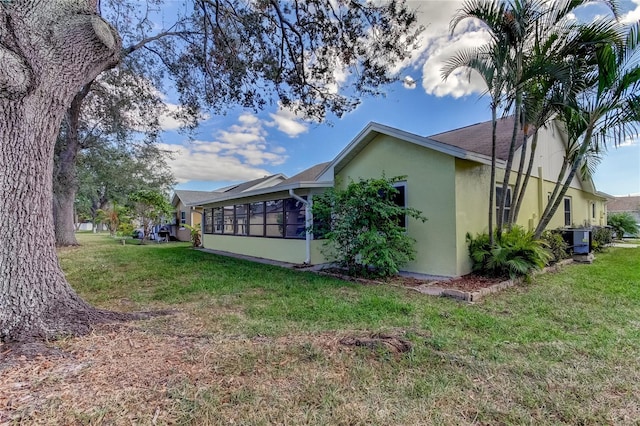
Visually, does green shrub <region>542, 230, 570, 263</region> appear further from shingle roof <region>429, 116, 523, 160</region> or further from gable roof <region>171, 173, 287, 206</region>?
gable roof <region>171, 173, 287, 206</region>

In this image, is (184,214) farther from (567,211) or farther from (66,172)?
(567,211)

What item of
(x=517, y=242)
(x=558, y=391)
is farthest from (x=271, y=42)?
(x=558, y=391)

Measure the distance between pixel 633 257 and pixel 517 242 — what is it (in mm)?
6898

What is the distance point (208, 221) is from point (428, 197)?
501 inches

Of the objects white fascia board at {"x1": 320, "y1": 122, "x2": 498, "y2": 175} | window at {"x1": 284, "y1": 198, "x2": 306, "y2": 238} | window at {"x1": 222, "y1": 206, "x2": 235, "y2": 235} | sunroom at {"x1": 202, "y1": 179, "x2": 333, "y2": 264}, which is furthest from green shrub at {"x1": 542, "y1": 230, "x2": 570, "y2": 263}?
window at {"x1": 222, "y1": 206, "x2": 235, "y2": 235}

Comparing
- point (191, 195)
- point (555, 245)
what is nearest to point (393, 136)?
point (555, 245)

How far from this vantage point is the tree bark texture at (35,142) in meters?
3.06

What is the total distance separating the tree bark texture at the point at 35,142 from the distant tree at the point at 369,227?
195 inches

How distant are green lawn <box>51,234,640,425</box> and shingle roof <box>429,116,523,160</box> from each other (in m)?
4.10

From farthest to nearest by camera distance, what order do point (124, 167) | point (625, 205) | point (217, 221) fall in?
point (625, 205)
point (124, 167)
point (217, 221)

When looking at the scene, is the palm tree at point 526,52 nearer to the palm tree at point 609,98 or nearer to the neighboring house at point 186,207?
the palm tree at point 609,98

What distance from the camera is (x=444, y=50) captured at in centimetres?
721

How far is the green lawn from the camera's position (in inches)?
88.0

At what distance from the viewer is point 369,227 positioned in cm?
723
